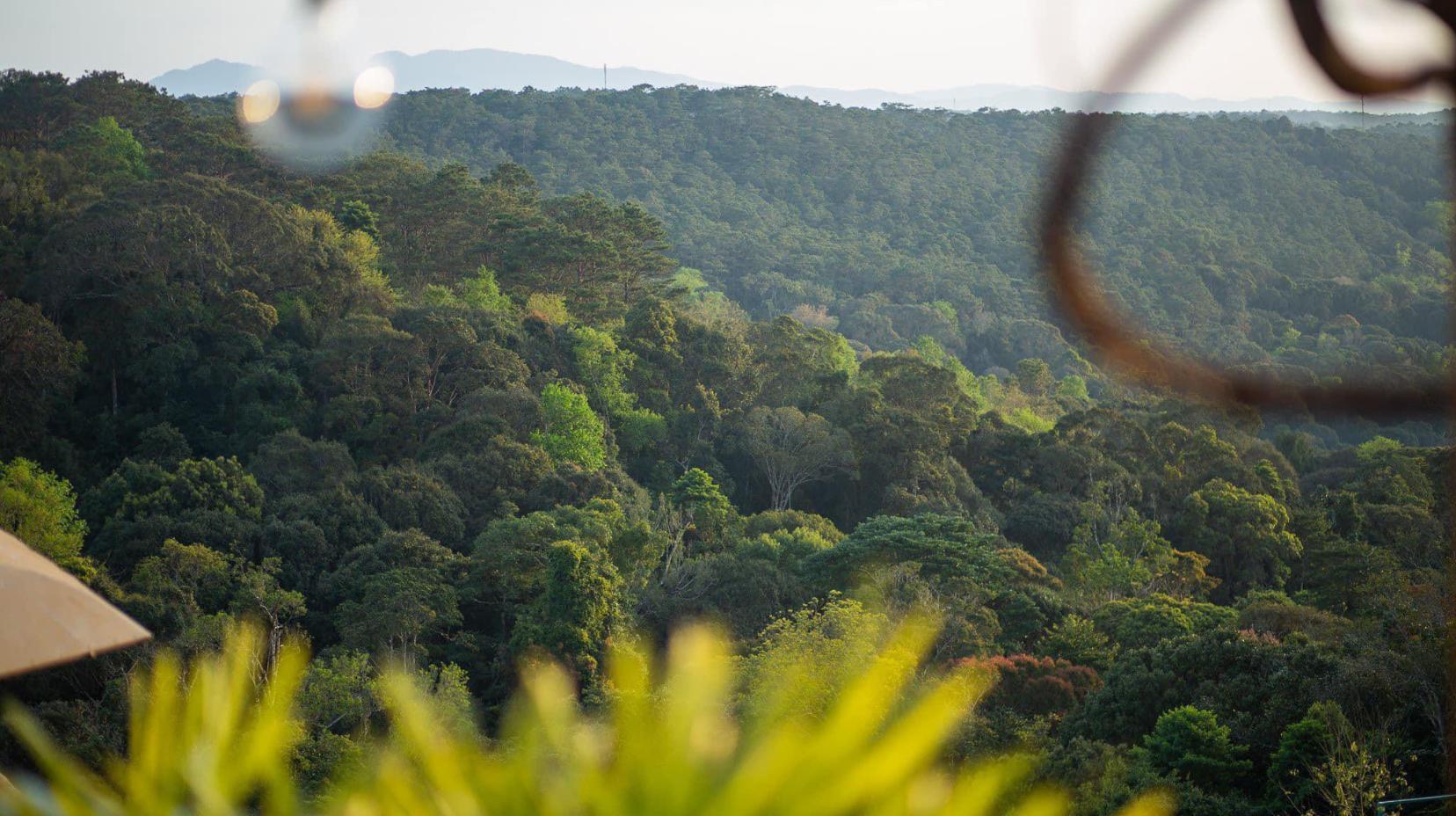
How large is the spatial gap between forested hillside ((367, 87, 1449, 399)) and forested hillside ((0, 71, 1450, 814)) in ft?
36.6

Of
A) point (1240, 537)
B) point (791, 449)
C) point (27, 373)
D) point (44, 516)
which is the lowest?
point (1240, 537)

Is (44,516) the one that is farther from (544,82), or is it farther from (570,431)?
(544,82)

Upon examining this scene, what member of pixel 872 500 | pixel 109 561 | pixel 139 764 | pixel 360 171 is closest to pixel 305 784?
pixel 109 561

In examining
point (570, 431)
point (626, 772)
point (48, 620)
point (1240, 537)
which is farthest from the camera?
point (1240, 537)

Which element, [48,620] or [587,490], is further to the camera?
[587,490]

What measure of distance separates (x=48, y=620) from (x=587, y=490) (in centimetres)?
2312

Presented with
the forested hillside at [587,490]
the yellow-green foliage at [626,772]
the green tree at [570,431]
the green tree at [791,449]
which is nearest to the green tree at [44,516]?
the forested hillside at [587,490]

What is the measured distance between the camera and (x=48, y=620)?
2430 mm

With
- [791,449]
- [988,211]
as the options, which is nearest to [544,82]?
[988,211]

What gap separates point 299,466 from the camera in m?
24.9

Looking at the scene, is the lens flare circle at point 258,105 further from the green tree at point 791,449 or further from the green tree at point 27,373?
the green tree at point 791,449

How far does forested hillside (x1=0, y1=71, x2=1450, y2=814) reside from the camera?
16.0m

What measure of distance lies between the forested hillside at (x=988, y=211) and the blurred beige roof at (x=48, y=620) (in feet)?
180

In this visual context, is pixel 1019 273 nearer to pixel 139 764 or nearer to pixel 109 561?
pixel 109 561
